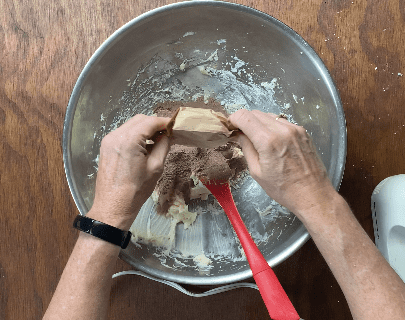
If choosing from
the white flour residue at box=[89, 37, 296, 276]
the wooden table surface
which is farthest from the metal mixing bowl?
the wooden table surface

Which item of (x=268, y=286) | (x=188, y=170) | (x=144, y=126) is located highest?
(x=144, y=126)

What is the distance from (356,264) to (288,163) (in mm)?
154

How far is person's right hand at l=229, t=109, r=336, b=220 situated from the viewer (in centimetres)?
42

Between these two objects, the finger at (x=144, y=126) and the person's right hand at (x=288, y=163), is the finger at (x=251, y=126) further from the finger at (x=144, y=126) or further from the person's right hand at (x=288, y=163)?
the finger at (x=144, y=126)

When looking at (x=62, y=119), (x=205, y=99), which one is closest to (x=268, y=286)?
(x=205, y=99)

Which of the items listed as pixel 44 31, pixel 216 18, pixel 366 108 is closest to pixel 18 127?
pixel 44 31

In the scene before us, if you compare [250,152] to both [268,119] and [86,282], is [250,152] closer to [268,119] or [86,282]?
[268,119]

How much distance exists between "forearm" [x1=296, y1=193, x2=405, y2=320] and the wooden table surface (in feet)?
0.65

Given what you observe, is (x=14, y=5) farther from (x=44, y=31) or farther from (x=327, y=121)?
(x=327, y=121)

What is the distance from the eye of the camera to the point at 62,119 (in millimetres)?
611

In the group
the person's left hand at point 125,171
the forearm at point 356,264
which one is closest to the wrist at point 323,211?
the forearm at point 356,264

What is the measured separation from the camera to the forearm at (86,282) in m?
0.43

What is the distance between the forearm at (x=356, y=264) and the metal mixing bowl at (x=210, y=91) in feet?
0.17

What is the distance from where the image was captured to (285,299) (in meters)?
0.45
